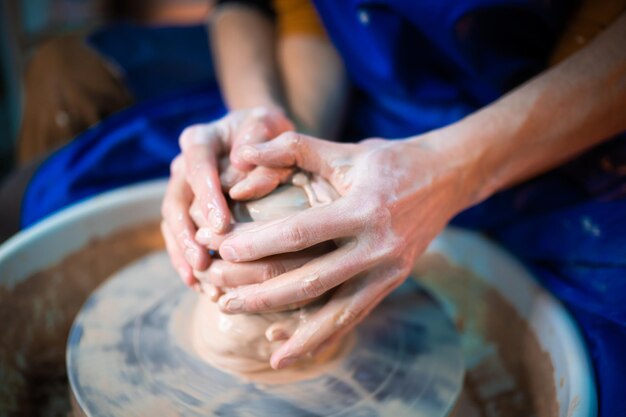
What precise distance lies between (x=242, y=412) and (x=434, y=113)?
29.4 inches

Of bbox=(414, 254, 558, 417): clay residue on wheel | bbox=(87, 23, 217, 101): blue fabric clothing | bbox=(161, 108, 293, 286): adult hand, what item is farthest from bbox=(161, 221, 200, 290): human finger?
bbox=(87, 23, 217, 101): blue fabric clothing

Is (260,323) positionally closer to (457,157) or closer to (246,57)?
(457,157)

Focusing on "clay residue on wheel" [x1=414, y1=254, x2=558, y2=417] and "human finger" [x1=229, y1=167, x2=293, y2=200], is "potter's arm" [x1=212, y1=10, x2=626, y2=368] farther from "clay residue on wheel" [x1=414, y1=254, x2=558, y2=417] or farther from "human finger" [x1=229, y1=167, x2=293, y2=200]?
"clay residue on wheel" [x1=414, y1=254, x2=558, y2=417]

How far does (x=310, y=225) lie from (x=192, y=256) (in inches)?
8.0

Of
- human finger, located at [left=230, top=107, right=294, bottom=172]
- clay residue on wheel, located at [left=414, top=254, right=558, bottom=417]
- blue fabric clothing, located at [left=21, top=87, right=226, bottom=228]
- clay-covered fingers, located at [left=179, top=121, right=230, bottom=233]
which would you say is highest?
human finger, located at [left=230, top=107, right=294, bottom=172]

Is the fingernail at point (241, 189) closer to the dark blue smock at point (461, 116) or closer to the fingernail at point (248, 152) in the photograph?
the fingernail at point (248, 152)

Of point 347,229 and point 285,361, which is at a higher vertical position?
point 347,229

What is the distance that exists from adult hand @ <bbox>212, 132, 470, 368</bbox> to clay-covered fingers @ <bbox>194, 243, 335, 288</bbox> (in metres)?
0.02

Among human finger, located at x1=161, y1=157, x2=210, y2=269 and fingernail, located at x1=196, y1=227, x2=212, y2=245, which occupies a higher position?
fingernail, located at x1=196, y1=227, x2=212, y2=245

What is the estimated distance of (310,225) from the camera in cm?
76

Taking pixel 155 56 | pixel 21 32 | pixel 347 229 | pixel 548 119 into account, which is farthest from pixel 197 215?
pixel 21 32

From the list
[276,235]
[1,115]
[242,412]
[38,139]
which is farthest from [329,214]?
[1,115]

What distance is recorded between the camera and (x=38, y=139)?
69.9 inches

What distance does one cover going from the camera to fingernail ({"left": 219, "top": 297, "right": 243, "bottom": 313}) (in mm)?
789
